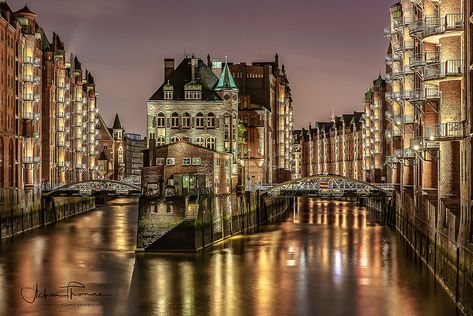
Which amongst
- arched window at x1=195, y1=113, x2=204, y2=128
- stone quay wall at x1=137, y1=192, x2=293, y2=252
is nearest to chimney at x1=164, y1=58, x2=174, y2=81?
arched window at x1=195, y1=113, x2=204, y2=128

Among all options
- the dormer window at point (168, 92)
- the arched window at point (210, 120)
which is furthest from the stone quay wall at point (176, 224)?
the dormer window at point (168, 92)

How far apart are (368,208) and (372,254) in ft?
195

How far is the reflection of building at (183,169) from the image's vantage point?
176 ft

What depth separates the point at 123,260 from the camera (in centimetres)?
4862

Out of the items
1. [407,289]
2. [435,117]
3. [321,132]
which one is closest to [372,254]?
[435,117]

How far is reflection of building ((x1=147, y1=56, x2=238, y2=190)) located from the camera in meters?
73.3

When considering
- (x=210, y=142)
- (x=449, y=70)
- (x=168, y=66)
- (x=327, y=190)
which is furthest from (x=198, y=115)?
(x=449, y=70)

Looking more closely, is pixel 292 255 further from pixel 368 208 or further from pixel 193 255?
pixel 368 208

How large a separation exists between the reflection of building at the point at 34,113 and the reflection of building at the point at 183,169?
12848 millimetres

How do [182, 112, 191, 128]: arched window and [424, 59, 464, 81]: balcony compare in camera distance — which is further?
[182, 112, 191, 128]: arched window

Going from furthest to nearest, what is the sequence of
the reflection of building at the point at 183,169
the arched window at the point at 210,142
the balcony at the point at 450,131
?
1. the arched window at the point at 210,142
2. the reflection of building at the point at 183,169
3. the balcony at the point at 450,131

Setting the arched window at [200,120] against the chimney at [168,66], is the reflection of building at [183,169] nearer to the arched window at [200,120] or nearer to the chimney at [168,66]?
the arched window at [200,120]

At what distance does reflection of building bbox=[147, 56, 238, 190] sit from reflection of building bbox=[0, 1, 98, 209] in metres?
11.2

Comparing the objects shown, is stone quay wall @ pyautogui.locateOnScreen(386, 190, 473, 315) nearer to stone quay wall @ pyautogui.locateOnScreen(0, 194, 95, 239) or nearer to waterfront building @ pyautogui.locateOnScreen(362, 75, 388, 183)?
stone quay wall @ pyautogui.locateOnScreen(0, 194, 95, 239)
